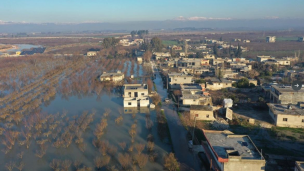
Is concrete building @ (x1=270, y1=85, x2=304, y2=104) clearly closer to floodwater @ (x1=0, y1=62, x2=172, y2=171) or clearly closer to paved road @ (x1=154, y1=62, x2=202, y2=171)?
paved road @ (x1=154, y1=62, x2=202, y2=171)

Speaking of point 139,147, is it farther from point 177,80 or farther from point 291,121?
point 177,80

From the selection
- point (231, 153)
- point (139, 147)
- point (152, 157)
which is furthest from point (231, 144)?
point (139, 147)

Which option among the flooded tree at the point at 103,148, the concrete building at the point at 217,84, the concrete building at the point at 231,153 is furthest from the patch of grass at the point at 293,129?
the flooded tree at the point at 103,148

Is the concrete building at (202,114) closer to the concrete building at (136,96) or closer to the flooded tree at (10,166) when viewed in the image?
the concrete building at (136,96)

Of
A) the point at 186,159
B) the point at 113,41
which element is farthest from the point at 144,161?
the point at 113,41

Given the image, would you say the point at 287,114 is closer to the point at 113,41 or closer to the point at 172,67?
the point at 172,67
